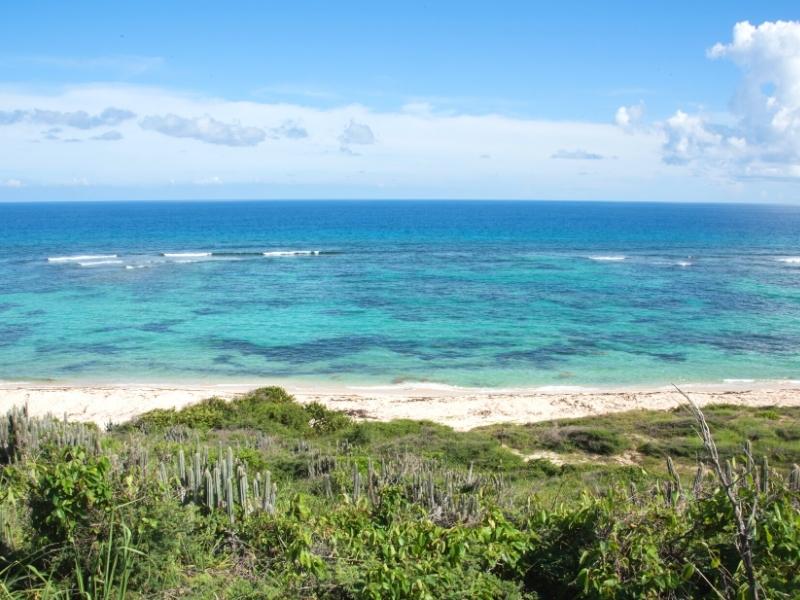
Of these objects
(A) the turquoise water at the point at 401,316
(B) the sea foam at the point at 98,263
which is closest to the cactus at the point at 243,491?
(A) the turquoise water at the point at 401,316

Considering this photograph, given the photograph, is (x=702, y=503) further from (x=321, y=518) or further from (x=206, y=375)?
(x=206, y=375)

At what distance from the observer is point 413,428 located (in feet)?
68.9

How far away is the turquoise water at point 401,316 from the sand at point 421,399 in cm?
161

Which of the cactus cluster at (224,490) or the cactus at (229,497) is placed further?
the cactus cluster at (224,490)

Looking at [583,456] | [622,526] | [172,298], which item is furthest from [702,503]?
[172,298]

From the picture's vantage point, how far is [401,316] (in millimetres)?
43250

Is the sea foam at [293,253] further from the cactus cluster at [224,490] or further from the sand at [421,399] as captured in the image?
the cactus cluster at [224,490]

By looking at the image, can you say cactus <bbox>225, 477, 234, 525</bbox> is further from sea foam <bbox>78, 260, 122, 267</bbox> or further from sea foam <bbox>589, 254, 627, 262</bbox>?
sea foam <bbox>589, 254, 627, 262</bbox>

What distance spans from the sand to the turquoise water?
161 cm

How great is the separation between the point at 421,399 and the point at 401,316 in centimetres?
1640

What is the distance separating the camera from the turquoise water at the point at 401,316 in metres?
32.3

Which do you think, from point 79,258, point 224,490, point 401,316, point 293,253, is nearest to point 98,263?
point 79,258

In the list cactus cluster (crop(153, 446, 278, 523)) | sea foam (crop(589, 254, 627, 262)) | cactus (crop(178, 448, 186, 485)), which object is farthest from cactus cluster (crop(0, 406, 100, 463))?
sea foam (crop(589, 254, 627, 262))

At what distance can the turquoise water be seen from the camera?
32.3 m
